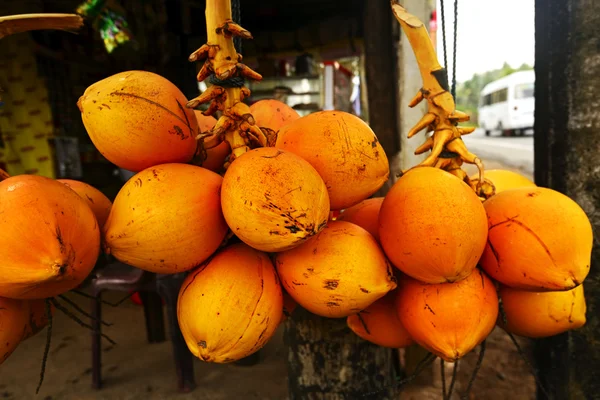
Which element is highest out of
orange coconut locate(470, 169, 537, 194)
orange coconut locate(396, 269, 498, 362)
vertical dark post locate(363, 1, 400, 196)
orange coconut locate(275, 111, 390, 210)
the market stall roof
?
the market stall roof

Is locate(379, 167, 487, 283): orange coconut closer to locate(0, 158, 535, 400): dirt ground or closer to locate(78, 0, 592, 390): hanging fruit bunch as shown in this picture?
locate(78, 0, 592, 390): hanging fruit bunch

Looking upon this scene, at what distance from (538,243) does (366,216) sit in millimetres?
393

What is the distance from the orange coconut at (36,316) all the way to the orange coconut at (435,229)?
0.77m

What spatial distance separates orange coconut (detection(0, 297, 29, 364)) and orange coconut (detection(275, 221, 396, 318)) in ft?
1.75

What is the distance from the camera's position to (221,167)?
1.08 meters

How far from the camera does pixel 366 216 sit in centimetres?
104

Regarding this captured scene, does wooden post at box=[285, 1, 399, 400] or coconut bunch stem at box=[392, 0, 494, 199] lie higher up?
coconut bunch stem at box=[392, 0, 494, 199]

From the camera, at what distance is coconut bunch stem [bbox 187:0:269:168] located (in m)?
0.91

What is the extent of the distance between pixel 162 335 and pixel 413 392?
2.47 meters

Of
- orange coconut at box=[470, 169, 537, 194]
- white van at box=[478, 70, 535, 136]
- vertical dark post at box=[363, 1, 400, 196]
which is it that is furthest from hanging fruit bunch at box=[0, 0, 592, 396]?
white van at box=[478, 70, 535, 136]

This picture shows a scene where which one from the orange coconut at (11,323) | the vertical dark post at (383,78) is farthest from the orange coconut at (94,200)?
the vertical dark post at (383,78)

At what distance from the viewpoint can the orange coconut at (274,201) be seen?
28.8 inches

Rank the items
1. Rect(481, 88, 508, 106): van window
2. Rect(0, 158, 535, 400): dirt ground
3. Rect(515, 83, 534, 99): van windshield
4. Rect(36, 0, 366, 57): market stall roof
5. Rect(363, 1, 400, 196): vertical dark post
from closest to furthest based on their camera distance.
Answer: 1. Rect(363, 1, 400, 196): vertical dark post
2. Rect(0, 158, 535, 400): dirt ground
3. Rect(36, 0, 366, 57): market stall roof
4. Rect(515, 83, 534, 99): van windshield
5. Rect(481, 88, 508, 106): van window

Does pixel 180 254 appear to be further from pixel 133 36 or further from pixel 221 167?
pixel 133 36
